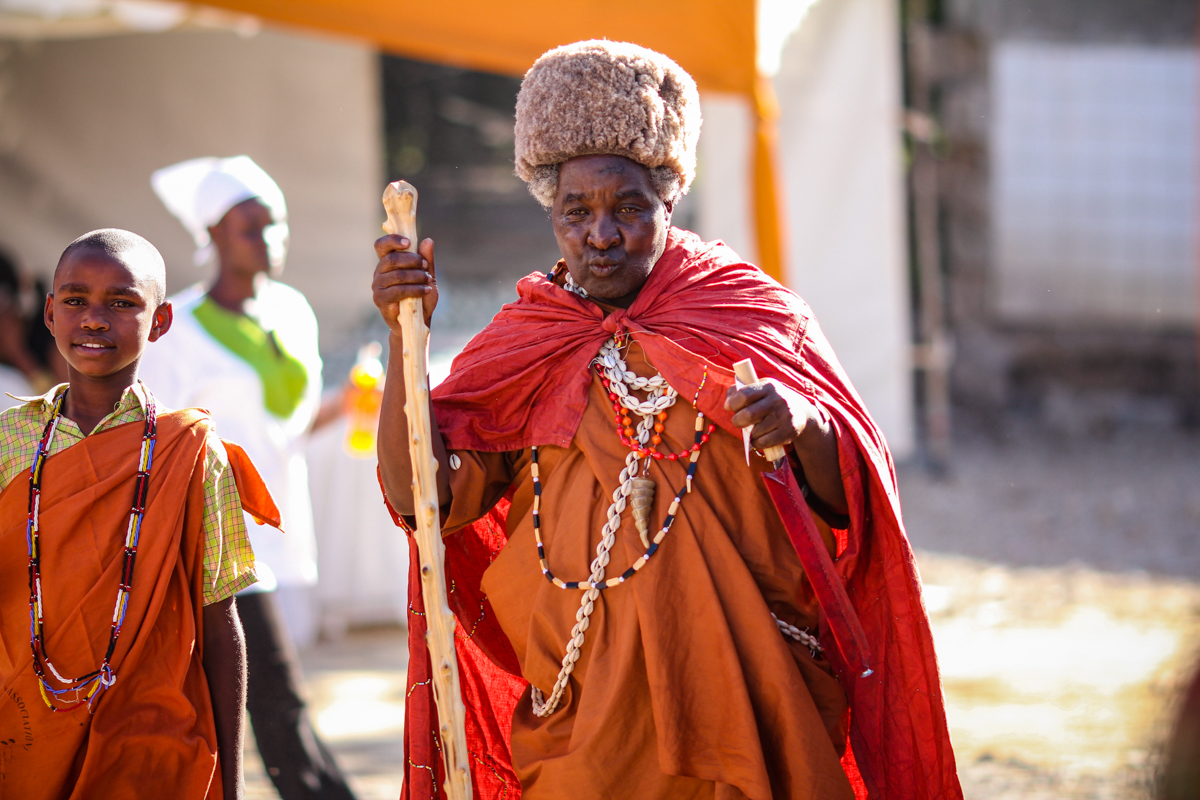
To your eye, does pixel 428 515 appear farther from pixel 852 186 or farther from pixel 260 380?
pixel 852 186

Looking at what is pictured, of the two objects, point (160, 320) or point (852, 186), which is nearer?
point (160, 320)

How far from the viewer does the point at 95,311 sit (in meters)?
2.59

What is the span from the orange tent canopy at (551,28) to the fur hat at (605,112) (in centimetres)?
243

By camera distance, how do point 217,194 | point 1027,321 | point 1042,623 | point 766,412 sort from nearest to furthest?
point 766,412 → point 217,194 → point 1042,623 → point 1027,321

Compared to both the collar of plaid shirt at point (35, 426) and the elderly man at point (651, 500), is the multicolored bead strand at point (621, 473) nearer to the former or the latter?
the elderly man at point (651, 500)

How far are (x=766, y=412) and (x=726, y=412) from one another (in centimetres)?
23

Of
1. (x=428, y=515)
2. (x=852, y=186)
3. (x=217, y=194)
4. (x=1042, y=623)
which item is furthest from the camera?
(x=852, y=186)

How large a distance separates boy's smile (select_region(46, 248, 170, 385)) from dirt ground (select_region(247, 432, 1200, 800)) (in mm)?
2115

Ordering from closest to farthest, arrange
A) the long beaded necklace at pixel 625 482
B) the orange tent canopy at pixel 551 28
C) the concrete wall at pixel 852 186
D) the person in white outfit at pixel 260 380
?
the long beaded necklace at pixel 625 482, the person in white outfit at pixel 260 380, the orange tent canopy at pixel 551 28, the concrete wall at pixel 852 186

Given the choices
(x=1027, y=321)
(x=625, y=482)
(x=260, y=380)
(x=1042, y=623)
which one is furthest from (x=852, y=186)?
(x=625, y=482)

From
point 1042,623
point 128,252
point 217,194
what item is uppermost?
point 217,194

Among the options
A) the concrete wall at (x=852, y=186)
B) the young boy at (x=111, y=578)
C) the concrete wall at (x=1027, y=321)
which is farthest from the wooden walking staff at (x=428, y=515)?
the concrete wall at (x=1027, y=321)

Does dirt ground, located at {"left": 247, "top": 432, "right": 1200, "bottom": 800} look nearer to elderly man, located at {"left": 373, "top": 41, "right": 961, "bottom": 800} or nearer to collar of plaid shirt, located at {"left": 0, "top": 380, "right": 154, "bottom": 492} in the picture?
elderly man, located at {"left": 373, "top": 41, "right": 961, "bottom": 800}

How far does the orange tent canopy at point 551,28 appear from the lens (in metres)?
5.17
